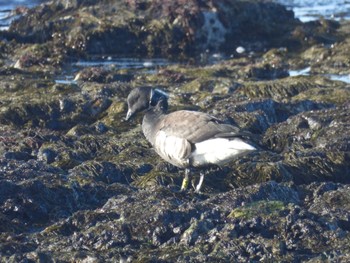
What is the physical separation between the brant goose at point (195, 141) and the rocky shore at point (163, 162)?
0.35m

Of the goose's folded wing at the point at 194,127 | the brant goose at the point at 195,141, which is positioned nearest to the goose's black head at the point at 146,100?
the brant goose at the point at 195,141

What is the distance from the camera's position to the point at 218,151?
9578 mm

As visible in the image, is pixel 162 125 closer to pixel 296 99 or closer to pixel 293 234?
pixel 293 234

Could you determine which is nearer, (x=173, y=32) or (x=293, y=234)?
(x=293, y=234)

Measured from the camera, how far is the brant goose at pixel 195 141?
31.2 feet

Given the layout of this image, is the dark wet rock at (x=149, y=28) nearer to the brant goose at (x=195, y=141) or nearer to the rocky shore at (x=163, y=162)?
the rocky shore at (x=163, y=162)

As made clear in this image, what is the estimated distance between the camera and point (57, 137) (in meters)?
11.8

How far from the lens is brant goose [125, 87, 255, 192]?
9.50 m

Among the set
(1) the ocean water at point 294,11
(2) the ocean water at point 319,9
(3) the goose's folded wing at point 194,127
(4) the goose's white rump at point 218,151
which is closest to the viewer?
(4) the goose's white rump at point 218,151

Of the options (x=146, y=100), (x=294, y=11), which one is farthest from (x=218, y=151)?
(x=294, y=11)

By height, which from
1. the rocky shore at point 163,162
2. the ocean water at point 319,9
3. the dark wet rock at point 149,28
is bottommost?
the ocean water at point 319,9

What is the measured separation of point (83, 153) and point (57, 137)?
0.73m

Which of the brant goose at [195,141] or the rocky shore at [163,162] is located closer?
the rocky shore at [163,162]

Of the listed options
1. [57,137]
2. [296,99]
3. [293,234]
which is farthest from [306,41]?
[293,234]
